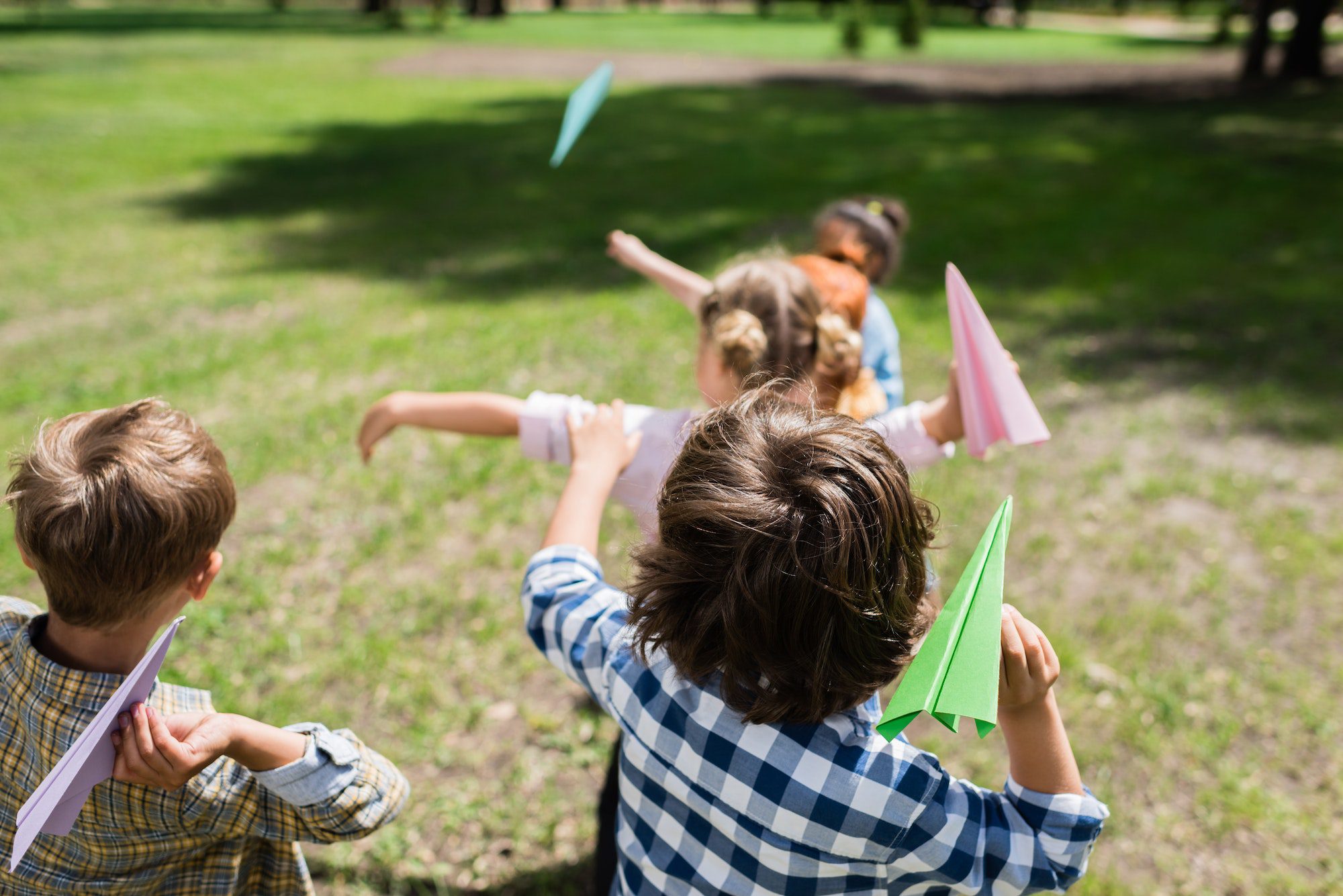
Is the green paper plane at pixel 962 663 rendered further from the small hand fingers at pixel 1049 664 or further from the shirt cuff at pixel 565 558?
the shirt cuff at pixel 565 558

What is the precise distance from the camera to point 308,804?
1.38 metres

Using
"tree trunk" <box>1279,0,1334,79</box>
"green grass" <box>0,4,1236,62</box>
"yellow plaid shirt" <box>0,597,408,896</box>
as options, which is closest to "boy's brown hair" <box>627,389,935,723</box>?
"yellow plaid shirt" <box>0,597,408,896</box>

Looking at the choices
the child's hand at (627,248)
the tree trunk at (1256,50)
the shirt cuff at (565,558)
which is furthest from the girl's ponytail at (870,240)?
the tree trunk at (1256,50)

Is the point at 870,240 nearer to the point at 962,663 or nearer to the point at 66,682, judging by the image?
the point at 962,663

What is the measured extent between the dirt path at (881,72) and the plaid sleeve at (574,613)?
1584 cm

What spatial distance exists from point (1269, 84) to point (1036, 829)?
18.4 metres

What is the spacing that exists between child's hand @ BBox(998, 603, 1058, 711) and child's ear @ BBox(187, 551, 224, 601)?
1.12 metres

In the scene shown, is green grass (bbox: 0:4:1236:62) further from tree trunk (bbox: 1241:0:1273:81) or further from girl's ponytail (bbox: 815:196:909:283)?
girl's ponytail (bbox: 815:196:909:283)

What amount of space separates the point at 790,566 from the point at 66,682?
1.04 m

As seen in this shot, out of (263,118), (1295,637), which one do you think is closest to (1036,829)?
(1295,637)

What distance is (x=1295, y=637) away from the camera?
338 centimetres

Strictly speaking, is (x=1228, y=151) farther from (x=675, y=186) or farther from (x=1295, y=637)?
(x=1295, y=637)

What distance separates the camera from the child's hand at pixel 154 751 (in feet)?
3.87

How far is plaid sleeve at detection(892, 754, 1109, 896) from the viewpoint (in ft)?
Result: 3.77
